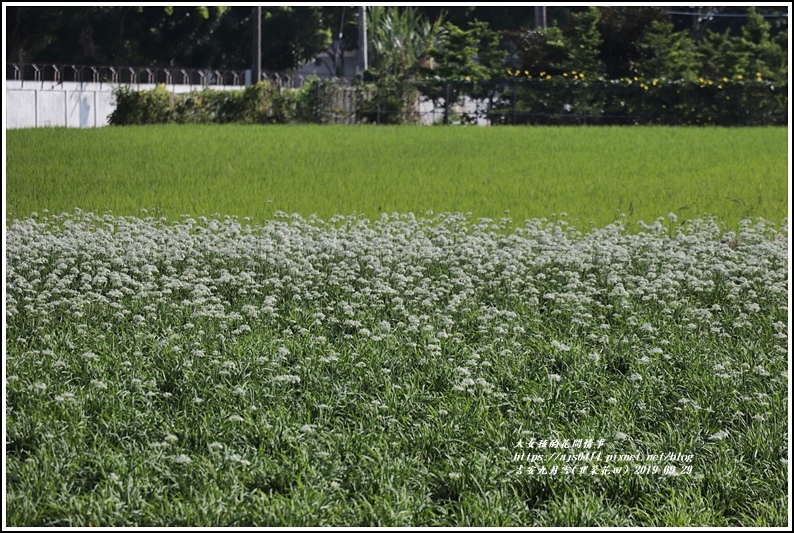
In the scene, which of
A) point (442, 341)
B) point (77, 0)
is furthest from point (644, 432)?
point (77, 0)

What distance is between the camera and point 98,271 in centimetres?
782

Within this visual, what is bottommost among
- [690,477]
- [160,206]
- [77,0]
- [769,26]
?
[690,477]

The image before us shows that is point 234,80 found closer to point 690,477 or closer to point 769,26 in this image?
point 769,26

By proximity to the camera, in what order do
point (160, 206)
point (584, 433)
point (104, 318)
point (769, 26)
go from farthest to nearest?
point (769, 26) < point (160, 206) < point (104, 318) < point (584, 433)

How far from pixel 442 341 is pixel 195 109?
20355mm

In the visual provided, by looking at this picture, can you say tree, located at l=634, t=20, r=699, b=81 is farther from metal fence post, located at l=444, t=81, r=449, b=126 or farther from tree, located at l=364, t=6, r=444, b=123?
tree, located at l=364, t=6, r=444, b=123

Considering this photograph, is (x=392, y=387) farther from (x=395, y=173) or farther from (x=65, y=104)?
(x=65, y=104)

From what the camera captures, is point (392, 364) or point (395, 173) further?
point (395, 173)

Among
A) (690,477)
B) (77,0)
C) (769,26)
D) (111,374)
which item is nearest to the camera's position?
(690,477)

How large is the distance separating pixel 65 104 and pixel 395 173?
13.1m

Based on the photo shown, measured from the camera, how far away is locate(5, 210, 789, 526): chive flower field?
13.8 ft

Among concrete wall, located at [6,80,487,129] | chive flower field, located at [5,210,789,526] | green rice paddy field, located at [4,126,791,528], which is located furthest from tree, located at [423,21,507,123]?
chive flower field, located at [5,210,789,526]

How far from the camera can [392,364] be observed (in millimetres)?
5707

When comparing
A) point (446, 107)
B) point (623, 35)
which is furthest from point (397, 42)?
point (623, 35)
